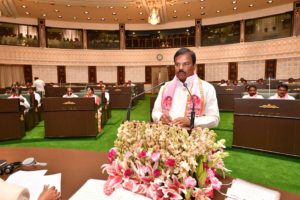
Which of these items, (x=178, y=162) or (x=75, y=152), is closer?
(x=178, y=162)

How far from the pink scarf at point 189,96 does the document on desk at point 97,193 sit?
1301mm

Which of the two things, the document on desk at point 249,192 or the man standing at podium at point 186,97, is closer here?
the document on desk at point 249,192

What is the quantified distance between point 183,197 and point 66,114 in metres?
5.55

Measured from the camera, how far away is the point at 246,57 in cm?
1655

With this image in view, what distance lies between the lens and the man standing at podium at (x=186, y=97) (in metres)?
2.26

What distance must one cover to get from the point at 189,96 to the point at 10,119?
17.4 ft

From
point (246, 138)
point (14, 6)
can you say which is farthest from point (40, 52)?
point (246, 138)

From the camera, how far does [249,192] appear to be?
48.4 inches

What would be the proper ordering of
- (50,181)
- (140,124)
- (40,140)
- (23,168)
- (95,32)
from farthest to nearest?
(95,32)
(40,140)
(23,168)
(50,181)
(140,124)

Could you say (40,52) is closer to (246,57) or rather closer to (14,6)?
(14,6)

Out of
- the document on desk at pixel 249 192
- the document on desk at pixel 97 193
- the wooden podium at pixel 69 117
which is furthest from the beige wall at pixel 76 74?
the document on desk at pixel 249 192

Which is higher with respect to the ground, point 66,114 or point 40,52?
point 40,52

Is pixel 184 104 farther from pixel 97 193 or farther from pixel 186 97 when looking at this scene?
pixel 97 193

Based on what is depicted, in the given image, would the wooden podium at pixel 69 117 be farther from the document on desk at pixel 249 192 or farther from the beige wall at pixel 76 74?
the beige wall at pixel 76 74
